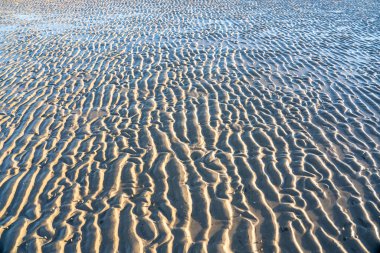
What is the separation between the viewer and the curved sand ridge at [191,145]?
5152mm

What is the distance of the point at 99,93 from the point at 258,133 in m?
4.43

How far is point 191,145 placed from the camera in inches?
284

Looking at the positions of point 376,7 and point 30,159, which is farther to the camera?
point 376,7

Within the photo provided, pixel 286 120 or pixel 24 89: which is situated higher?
pixel 286 120

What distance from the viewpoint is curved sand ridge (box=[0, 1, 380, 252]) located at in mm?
5152

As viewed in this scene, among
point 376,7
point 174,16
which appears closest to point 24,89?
point 174,16

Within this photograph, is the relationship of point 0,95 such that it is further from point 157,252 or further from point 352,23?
point 352,23

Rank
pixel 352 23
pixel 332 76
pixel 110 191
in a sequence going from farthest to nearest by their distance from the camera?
pixel 352 23 → pixel 332 76 → pixel 110 191

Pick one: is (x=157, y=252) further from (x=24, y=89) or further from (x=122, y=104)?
(x=24, y=89)

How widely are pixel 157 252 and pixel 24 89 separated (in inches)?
287

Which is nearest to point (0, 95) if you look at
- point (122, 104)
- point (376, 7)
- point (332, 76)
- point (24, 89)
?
point (24, 89)

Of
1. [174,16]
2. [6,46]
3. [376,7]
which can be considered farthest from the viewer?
[376,7]

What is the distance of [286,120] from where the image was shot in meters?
8.08

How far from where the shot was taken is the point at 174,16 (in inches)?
787
